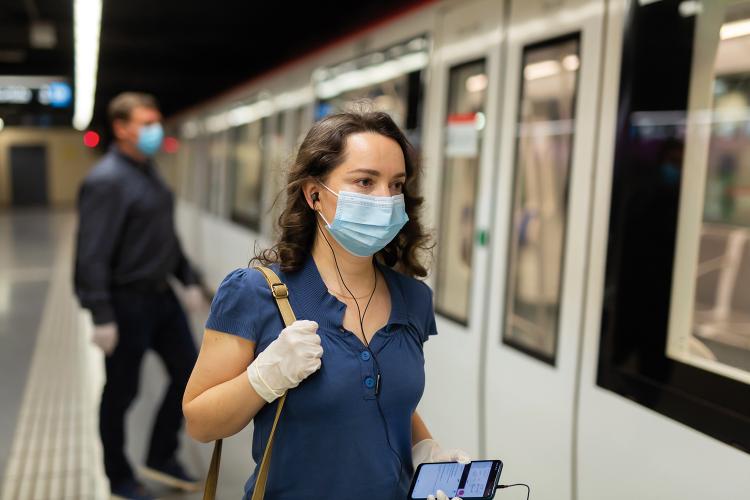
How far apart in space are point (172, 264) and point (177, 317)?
0.78 feet

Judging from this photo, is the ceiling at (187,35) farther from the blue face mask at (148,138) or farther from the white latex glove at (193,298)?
the white latex glove at (193,298)

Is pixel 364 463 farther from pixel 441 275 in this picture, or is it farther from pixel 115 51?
pixel 115 51

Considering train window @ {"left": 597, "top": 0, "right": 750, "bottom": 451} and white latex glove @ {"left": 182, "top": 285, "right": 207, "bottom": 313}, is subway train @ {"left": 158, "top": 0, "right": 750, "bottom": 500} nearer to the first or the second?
train window @ {"left": 597, "top": 0, "right": 750, "bottom": 451}

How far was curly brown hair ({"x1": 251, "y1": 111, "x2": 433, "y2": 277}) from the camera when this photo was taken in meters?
1.46

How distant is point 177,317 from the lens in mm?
3439

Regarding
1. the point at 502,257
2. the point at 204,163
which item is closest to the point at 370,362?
the point at 502,257

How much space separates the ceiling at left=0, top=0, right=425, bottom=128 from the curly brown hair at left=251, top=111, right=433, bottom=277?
224cm

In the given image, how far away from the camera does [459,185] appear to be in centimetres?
336

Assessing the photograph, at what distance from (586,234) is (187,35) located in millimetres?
8046

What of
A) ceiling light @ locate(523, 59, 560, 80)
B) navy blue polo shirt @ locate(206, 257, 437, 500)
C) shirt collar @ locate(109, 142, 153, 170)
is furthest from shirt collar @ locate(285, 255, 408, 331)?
shirt collar @ locate(109, 142, 153, 170)

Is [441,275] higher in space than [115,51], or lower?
lower

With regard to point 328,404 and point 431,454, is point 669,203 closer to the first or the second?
point 431,454

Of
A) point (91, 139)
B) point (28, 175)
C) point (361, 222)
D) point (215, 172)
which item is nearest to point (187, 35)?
point (215, 172)

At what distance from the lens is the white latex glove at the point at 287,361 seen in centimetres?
129
